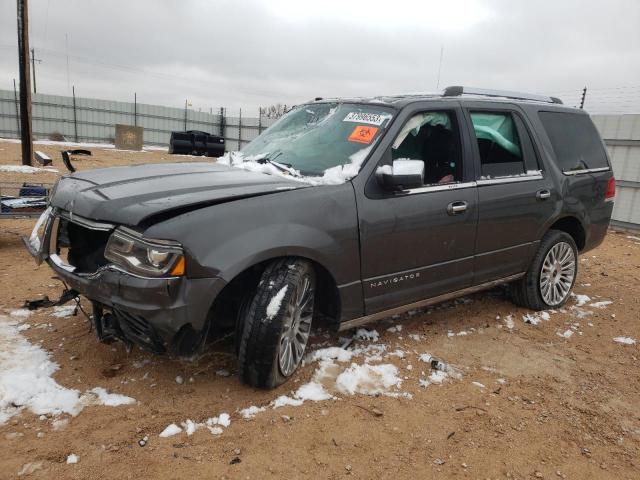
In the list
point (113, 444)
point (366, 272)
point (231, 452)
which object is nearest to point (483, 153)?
point (366, 272)

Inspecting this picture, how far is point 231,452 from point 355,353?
49.9 inches

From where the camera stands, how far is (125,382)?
285 centimetres

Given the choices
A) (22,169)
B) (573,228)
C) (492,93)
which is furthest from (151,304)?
(22,169)

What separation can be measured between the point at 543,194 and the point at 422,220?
1466mm

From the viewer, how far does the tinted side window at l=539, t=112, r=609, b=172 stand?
432cm

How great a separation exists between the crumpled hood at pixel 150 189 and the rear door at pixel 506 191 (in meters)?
1.61

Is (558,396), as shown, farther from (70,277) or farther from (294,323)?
(70,277)

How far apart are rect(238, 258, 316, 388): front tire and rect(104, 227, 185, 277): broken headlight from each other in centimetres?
50

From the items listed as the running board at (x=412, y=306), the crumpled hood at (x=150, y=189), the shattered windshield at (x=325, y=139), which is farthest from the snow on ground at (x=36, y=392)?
the shattered windshield at (x=325, y=139)

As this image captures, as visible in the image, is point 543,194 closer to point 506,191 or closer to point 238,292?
point 506,191

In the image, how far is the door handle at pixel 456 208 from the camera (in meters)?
3.44

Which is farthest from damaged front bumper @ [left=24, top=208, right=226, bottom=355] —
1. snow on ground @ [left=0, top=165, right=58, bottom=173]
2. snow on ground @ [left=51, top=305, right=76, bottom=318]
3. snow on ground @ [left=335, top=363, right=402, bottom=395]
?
snow on ground @ [left=0, top=165, right=58, bottom=173]

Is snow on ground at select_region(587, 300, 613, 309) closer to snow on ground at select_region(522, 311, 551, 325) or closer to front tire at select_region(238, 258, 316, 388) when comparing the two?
snow on ground at select_region(522, 311, 551, 325)

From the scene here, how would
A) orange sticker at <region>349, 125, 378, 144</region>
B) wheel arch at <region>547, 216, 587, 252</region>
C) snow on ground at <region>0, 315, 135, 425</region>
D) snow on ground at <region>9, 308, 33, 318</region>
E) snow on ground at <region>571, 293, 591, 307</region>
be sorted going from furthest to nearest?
1. snow on ground at <region>571, 293, 591, 307</region>
2. wheel arch at <region>547, 216, 587, 252</region>
3. snow on ground at <region>9, 308, 33, 318</region>
4. orange sticker at <region>349, 125, 378, 144</region>
5. snow on ground at <region>0, 315, 135, 425</region>
